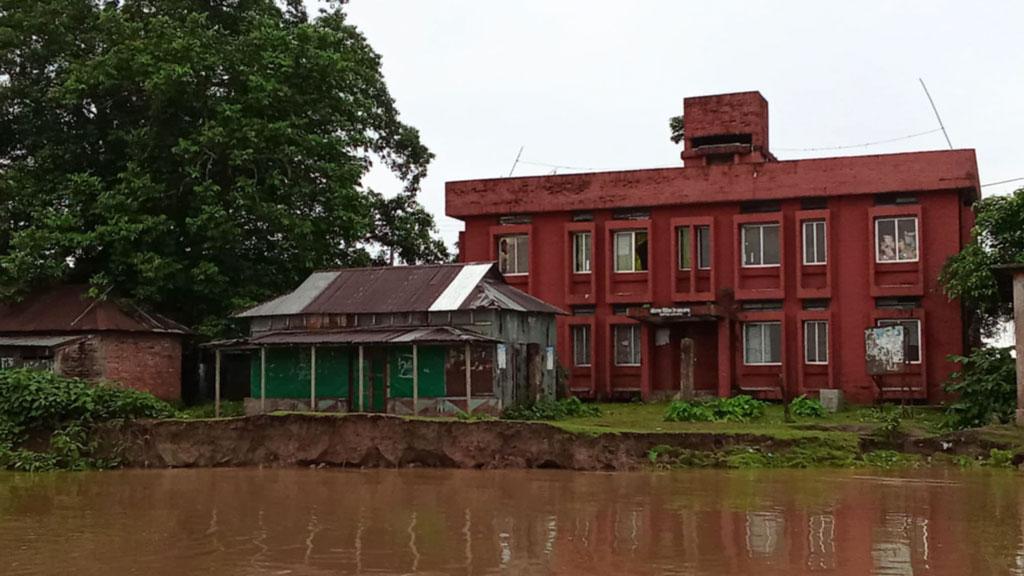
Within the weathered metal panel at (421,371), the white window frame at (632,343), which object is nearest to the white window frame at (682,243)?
the white window frame at (632,343)

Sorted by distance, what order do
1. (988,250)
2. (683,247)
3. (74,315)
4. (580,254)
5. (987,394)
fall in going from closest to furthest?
(987,394)
(988,250)
(74,315)
(683,247)
(580,254)

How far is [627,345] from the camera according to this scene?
3350 centimetres

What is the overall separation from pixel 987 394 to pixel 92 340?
73.2 feet

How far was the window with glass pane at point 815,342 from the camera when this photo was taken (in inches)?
1232

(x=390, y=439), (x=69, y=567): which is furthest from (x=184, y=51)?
(x=69, y=567)

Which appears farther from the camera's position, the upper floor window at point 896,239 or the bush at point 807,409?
the upper floor window at point 896,239

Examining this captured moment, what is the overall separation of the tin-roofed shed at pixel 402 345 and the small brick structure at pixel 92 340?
372 centimetres

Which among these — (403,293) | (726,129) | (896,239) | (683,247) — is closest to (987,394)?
(896,239)

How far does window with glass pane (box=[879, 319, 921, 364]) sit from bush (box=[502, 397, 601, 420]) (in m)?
8.46

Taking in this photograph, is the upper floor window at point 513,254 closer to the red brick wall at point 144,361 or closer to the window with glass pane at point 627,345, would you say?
the window with glass pane at point 627,345

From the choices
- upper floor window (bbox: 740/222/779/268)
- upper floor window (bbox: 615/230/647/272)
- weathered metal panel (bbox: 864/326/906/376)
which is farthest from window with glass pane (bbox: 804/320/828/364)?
upper floor window (bbox: 615/230/647/272)

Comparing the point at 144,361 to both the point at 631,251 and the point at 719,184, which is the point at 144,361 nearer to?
the point at 631,251

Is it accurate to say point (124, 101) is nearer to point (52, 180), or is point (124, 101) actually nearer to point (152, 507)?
point (52, 180)

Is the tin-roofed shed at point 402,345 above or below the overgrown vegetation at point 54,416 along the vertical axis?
above
